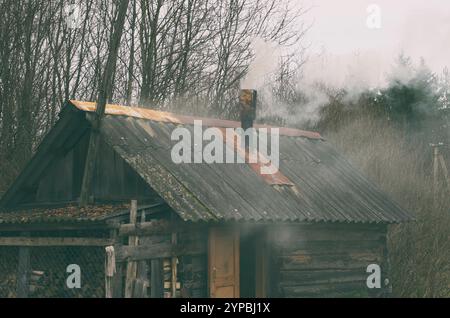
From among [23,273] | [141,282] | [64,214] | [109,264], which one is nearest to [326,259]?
[141,282]

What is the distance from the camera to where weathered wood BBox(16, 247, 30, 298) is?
48.9ft

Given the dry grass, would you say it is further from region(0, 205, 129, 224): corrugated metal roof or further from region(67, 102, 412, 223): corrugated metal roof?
region(0, 205, 129, 224): corrugated metal roof

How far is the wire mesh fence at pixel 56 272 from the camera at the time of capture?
14.0 metres

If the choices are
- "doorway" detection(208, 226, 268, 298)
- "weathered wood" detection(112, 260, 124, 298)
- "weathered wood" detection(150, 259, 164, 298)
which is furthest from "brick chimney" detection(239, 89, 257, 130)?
"weathered wood" detection(112, 260, 124, 298)

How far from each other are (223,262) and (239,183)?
5.42 ft

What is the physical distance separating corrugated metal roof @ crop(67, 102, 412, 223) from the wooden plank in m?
1.33

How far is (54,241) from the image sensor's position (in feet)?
46.9

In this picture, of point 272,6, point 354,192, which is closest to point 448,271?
point 354,192

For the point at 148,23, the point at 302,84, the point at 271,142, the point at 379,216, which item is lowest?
the point at 379,216

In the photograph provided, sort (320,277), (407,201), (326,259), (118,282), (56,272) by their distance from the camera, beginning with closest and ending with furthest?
1. (118,282)
2. (56,272)
3. (320,277)
4. (326,259)
5. (407,201)

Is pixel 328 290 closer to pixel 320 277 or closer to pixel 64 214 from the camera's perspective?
pixel 320 277

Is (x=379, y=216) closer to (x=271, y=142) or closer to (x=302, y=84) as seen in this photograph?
(x=271, y=142)
